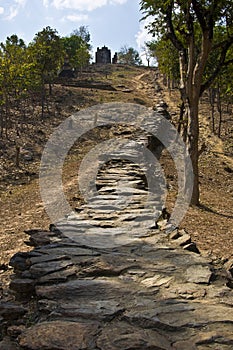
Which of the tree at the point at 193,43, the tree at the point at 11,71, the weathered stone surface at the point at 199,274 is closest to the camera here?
the weathered stone surface at the point at 199,274

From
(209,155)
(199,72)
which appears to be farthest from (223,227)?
(209,155)

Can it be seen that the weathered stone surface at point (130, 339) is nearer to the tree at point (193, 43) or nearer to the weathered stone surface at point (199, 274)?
the weathered stone surface at point (199, 274)

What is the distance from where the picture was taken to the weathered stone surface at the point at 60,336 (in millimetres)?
3463

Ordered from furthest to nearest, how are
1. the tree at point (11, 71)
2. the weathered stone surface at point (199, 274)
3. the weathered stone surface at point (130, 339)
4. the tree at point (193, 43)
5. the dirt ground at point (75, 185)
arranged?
1. the tree at point (11, 71)
2. the tree at point (193, 43)
3. the dirt ground at point (75, 185)
4. the weathered stone surface at point (199, 274)
5. the weathered stone surface at point (130, 339)

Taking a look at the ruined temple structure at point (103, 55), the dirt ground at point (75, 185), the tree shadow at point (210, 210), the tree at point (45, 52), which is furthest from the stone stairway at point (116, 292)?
the ruined temple structure at point (103, 55)

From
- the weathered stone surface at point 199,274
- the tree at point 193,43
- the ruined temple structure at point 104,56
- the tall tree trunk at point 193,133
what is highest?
the ruined temple structure at point 104,56

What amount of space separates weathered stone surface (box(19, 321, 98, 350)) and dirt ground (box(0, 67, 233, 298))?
1.86m

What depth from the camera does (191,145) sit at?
1222 centimetres

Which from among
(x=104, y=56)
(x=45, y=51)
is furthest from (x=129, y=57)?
(x=45, y=51)

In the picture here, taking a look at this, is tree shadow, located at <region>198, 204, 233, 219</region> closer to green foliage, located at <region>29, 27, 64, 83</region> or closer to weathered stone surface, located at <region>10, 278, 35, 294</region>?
weathered stone surface, located at <region>10, 278, 35, 294</region>

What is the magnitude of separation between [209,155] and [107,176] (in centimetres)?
1286

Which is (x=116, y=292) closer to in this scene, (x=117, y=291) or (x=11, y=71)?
(x=117, y=291)

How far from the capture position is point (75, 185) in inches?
574

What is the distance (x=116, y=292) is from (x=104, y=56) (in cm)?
9352
